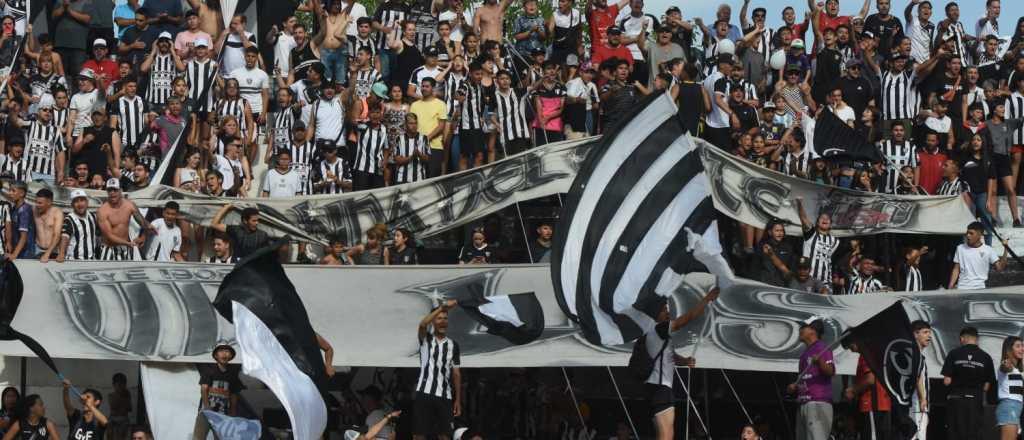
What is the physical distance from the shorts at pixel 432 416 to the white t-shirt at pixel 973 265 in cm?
593

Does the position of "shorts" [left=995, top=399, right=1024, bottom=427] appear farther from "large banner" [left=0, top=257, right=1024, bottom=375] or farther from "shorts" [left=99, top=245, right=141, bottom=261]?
"shorts" [left=99, top=245, right=141, bottom=261]

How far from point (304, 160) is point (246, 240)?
2.23m

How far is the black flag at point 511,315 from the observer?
17234 mm

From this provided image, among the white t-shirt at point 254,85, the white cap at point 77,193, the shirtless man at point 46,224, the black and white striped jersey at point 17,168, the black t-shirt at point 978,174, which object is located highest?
the white t-shirt at point 254,85

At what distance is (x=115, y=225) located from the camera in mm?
20375

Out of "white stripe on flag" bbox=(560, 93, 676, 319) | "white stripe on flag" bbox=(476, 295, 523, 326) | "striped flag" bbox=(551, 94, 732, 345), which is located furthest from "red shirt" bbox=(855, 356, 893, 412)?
"white stripe on flag" bbox=(560, 93, 676, 319)

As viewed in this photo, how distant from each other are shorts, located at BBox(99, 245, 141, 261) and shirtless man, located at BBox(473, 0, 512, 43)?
6019 millimetres

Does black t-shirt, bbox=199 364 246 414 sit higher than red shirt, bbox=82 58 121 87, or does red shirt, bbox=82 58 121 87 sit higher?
red shirt, bbox=82 58 121 87

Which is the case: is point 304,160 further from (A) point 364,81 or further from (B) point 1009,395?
(B) point 1009,395

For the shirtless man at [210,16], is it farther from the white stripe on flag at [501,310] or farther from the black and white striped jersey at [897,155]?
the white stripe on flag at [501,310]

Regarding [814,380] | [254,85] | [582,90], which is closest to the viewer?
[814,380]

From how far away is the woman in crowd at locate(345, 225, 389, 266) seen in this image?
20.2m

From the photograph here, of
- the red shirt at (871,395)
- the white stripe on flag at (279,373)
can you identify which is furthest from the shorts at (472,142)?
the white stripe on flag at (279,373)

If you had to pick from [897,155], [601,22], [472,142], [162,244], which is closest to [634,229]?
[472,142]
